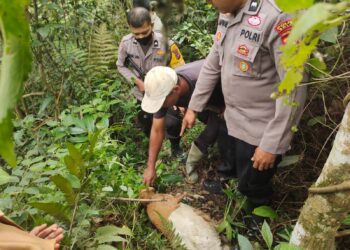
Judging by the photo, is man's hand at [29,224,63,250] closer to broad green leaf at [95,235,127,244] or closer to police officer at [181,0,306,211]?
broad green leaf at [95,235,127,244]

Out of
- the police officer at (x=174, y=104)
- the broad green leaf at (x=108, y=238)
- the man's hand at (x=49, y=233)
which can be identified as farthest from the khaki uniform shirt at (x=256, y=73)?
the man's hand at (x=49, y=233)

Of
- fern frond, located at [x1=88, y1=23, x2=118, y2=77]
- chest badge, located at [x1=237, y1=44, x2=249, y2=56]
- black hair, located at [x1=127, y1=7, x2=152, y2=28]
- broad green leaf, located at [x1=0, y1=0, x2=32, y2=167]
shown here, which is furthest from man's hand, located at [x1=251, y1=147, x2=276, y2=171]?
fern frond, located at [x1=88, y1=23, x2=118, y2=77]

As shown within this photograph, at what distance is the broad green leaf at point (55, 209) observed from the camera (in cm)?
185

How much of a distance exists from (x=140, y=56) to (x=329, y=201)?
90.6 inches

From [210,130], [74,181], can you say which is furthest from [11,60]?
[210,130]

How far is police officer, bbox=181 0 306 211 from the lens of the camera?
187 centimetres

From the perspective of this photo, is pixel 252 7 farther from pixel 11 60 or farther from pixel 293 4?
pixel 11 60

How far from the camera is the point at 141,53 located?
340 cm

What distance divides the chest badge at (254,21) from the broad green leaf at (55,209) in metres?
1.30

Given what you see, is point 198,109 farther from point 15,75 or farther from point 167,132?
point 15,75

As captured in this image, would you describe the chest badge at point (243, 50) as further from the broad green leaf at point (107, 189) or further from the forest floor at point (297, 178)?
the broad green leaf at point (107, 189)

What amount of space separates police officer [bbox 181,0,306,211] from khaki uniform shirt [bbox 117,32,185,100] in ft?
2.83

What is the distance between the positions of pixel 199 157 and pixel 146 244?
0.92 m

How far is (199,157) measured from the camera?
10.0ft
